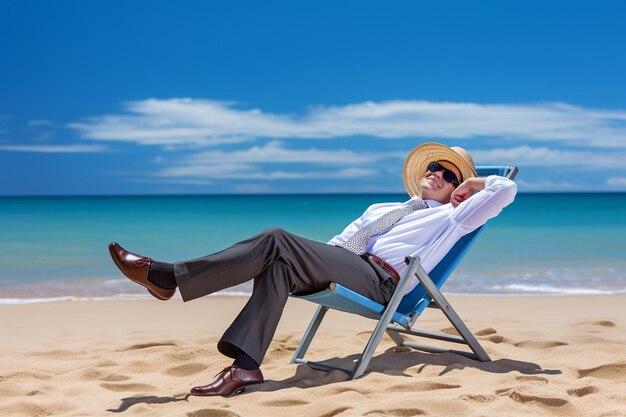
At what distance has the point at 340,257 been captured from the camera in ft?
12.7

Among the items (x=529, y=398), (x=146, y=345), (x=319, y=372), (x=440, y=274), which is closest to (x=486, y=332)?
(x=440, y=274)

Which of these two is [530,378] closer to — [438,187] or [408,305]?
[408,305]

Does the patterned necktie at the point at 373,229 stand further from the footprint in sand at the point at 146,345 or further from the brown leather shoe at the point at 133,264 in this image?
the footprint in sand at the point at 146,345

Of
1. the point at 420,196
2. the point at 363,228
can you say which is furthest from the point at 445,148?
the point at 363,228

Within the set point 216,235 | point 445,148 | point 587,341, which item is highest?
point 216,235

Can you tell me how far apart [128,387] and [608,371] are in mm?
2322

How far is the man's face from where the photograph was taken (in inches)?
178

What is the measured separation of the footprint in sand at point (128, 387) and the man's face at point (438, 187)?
72.6 inches

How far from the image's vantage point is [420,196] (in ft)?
15.2

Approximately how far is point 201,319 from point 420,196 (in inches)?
107

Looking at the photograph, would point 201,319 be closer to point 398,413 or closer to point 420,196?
point 420,196

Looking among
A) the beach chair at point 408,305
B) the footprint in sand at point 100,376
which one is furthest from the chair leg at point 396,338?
the footprint in sand at point 100,376

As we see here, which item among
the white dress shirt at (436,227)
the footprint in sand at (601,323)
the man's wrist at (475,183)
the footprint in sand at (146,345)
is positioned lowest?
the footprint in sand at (146,345)

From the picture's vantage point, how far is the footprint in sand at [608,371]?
3.90 metres
